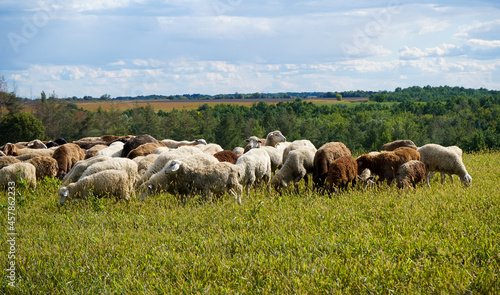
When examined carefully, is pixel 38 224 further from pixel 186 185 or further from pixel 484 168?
pixel 484 168

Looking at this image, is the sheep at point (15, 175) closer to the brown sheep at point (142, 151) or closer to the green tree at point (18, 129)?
the brown sheep at point (142, 151)

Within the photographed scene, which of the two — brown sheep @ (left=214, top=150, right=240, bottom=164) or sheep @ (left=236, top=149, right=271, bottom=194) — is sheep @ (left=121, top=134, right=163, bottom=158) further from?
sheep @ (left=236, top=149, right=271, bottom=194)

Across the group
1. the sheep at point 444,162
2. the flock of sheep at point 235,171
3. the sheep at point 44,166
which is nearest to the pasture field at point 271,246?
the flock of sheep at point 235,171

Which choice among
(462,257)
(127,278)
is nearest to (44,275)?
(127,278)

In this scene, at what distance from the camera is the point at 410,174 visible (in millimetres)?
11219

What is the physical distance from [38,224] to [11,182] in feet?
12.3

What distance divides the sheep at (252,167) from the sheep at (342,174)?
1931 mm

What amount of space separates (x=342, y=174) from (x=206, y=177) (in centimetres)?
362

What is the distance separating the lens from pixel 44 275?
6.49 meters

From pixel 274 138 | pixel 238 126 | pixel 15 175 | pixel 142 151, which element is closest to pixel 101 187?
pixel 15 175

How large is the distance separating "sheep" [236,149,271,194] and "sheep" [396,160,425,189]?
3.62 meters

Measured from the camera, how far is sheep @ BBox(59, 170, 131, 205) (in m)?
10.8

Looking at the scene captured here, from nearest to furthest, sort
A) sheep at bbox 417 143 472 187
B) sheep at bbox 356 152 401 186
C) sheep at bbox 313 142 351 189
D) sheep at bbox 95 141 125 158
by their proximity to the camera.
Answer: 1. sheep at bbox 313 142 351 189
2. sheep at bbox 417 143 472 187
3. sheep at bbox 356 152 401 186
4. sheep at bbox 95 141 125 158

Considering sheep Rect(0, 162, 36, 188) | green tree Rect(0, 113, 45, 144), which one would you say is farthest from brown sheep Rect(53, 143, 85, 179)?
green tree Rect(0, 113, 45, 144)
